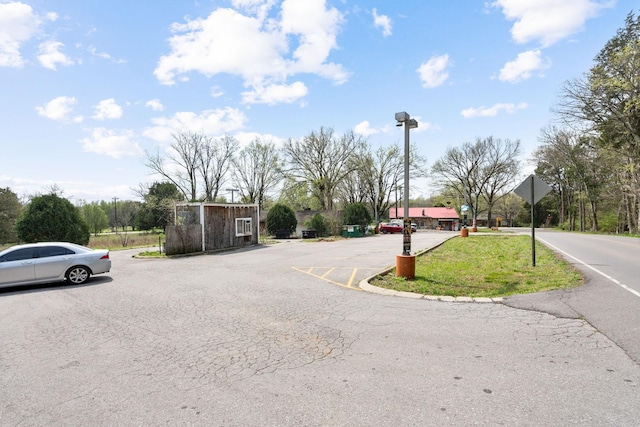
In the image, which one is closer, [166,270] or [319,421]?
[319,421]

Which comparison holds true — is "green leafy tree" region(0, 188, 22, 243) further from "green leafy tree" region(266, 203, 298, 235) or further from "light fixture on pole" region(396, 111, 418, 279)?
"light fixture on pole" region(396, 111, 418, 279)

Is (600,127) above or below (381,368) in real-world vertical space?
above

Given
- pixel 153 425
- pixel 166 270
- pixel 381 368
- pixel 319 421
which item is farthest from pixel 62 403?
pixel 166 270

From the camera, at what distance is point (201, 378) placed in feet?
13.1

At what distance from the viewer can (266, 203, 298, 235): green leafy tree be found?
120 ft

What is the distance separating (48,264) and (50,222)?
1478 cm

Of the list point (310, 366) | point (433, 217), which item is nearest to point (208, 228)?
point (310, 366)

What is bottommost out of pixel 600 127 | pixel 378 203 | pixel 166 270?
pixel 166 270

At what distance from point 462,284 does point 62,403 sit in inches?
322

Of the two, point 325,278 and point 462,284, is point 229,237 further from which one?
point 462,284

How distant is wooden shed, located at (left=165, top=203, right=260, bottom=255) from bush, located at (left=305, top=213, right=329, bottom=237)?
11.1 m

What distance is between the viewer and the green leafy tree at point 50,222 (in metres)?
21.8

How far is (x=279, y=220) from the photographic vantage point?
36656 millimetres

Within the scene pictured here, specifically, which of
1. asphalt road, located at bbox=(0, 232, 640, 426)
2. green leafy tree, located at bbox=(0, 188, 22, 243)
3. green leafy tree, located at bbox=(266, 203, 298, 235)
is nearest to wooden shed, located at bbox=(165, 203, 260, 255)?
green leafy tree, located at bbox=(266, 203, 298, 235)
